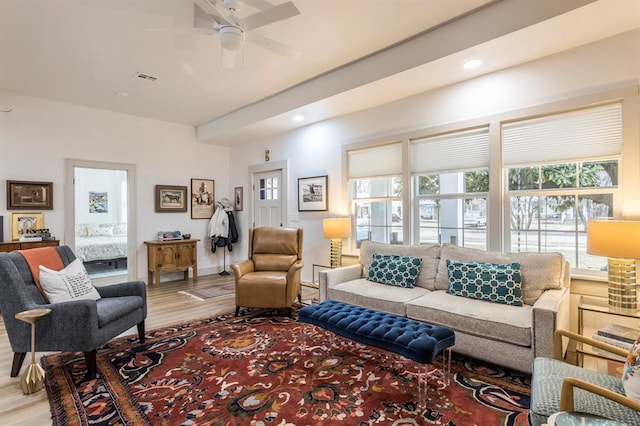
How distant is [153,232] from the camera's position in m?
5.86

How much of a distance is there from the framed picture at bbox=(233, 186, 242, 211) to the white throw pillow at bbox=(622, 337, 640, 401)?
19.6ft

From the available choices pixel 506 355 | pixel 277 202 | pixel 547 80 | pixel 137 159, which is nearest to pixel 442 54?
pixel 547 80

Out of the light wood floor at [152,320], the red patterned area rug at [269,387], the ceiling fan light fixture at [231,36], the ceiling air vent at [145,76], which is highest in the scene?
the ceiling air vent at [145,76]

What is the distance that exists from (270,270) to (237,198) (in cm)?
282

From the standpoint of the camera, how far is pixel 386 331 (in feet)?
7.39

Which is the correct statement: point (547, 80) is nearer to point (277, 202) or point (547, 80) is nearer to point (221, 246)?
point (277, 202)

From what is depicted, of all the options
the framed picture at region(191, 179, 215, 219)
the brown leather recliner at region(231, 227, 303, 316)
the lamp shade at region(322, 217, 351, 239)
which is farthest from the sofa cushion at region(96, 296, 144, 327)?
the framed picture at region(191, 179, 215, 219)

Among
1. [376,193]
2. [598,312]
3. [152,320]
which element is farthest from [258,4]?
[598,312]

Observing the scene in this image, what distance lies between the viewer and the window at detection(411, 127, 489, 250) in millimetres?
3510

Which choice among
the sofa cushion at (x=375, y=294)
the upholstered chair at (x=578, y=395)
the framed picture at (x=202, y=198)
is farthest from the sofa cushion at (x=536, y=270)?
the framed picture at (x=202, y=198)

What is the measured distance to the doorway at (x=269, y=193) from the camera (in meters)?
5.68

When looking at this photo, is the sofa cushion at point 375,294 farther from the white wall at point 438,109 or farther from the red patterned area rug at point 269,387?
the white wall at point 438,109

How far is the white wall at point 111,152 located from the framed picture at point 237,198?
0.81 feet

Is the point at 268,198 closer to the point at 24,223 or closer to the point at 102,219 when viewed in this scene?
the point at 24,223
